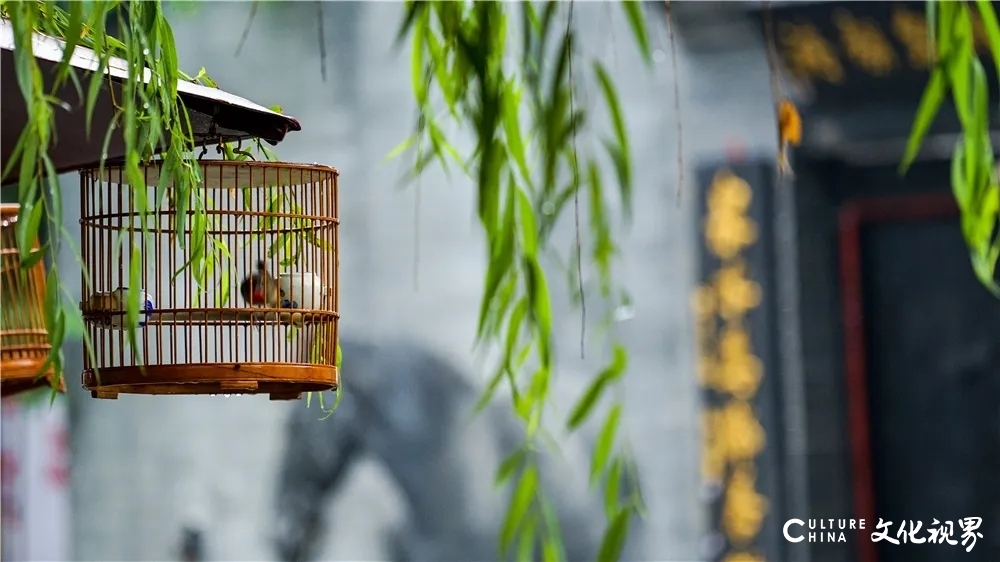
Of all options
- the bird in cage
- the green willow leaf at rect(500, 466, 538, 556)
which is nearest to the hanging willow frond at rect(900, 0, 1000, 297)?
the green willow leaf at rect(500, 466, 538, 556)

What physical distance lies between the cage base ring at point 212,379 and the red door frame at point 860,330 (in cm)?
252

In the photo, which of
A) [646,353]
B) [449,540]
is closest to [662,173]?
[646,353]

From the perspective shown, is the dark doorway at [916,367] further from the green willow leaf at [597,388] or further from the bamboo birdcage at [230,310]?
the green willow leaf at [597,388]

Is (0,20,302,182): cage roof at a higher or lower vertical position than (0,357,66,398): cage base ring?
higher

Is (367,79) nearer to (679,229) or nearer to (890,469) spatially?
(679,229)

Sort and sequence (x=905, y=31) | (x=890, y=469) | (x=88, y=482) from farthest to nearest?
(x=88, y=482)
(x=890, y=469)
(x=905, y=31)

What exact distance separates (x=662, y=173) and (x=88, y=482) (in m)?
1.94

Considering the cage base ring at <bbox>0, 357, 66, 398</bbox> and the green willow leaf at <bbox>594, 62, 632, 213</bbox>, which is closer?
the green willow leaf at <bbox>594, 62, 632, 213</bbox>

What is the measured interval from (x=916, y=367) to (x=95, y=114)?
291 centimetres

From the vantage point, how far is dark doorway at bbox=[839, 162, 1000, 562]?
393cm

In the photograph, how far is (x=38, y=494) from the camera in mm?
4602

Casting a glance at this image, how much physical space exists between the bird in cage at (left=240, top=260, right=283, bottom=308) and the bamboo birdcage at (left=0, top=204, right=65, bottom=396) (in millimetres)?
310

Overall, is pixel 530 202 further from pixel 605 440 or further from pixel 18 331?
pixel 18 331

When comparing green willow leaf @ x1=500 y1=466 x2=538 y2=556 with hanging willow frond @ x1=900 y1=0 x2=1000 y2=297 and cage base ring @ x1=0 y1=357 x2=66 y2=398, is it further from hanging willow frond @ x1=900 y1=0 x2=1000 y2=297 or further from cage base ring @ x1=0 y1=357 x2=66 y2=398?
cage base ring @ x1=0 y1=357 x2=66 y2=398
